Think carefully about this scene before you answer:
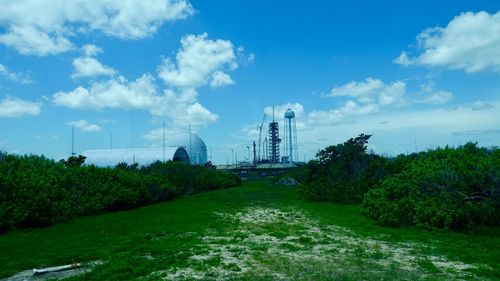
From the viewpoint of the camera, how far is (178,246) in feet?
42.7

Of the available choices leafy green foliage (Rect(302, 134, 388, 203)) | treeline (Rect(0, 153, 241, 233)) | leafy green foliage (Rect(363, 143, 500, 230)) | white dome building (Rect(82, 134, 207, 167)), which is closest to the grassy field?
leafy green foliage (Rect(363, 143, 500, 230))

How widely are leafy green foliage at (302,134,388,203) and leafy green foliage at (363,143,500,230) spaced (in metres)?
7.56

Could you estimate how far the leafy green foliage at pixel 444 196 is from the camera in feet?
50.8

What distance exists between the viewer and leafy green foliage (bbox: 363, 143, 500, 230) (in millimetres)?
15469

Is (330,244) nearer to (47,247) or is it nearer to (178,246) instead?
(178,246)

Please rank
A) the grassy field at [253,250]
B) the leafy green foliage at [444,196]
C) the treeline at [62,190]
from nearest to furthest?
the grassy field at [253,250]
the leafy green foliage at [444,196]
the treeline at [62,190]

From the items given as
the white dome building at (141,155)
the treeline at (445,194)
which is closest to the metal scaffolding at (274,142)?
the white dome building at (141,155)

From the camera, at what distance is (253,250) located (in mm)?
12484

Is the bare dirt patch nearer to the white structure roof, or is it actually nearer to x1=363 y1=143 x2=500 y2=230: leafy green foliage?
x1=363 y1=143 x2=500 y2=230: leafy green foliage

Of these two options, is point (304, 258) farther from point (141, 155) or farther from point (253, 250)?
point (141, 155)

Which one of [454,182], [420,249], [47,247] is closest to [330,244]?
[420,249]

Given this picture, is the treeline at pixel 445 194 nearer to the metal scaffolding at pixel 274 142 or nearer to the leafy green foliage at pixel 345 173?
the leafy green foliage at pixel 345 173

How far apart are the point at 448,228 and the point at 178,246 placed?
1007cm

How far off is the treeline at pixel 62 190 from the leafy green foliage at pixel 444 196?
47.6 feet
